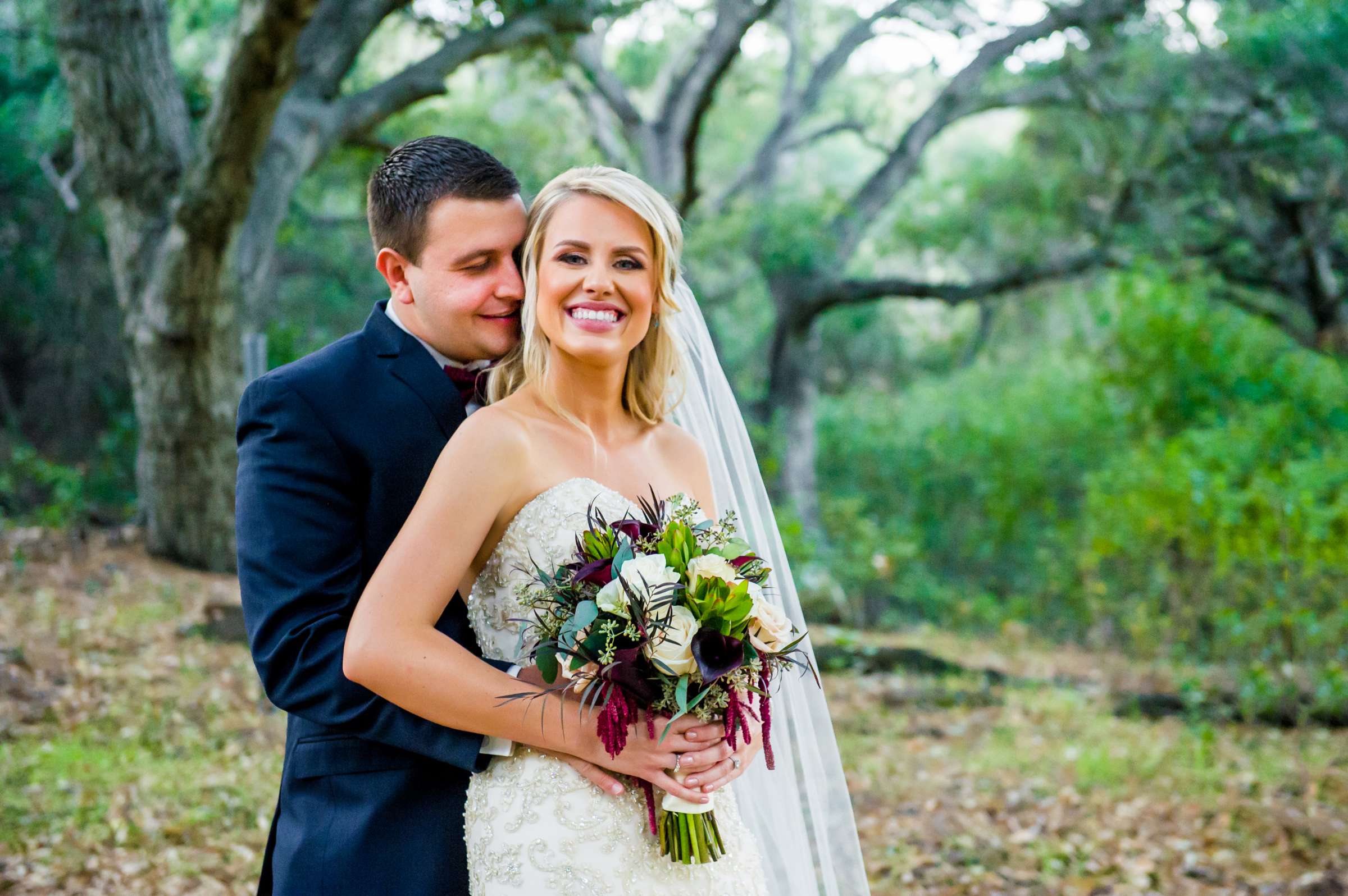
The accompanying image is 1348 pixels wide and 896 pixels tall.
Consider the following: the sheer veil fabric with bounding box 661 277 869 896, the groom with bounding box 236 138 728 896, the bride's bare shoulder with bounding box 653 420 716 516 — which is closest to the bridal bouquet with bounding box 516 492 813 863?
the groom with bounding box 236 138 728 896

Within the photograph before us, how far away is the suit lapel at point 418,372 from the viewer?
2572 millimetres

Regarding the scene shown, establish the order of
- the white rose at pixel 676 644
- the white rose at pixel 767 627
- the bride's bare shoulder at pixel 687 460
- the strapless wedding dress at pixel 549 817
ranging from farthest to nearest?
the bride's bare shoulder at pixel 687 460, the strapless wedding dress at pixel 549 817, the white rose at pixel 767 627, the white rose at pixel 676 644

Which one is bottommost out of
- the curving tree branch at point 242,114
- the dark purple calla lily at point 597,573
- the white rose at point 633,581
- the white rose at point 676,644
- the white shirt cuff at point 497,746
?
the white shirt cuff at point 497,746

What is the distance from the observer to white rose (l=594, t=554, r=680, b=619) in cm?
212

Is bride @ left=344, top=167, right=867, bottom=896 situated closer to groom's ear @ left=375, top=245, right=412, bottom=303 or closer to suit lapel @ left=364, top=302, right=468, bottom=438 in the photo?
suit lapel @ left=364, top=302, right=468, bottom=438

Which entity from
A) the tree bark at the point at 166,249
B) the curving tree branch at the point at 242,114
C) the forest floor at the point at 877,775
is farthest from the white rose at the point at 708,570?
the tree bark at the point at 166,249

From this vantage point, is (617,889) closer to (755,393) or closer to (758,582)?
(758,582)

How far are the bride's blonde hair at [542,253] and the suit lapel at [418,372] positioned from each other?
113 millimetres

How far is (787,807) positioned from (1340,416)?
878 centimetres

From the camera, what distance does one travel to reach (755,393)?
20719 mm

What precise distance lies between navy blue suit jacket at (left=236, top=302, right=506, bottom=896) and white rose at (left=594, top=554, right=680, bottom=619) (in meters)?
0.37

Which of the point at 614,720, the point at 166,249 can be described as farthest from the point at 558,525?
the point at 166,249

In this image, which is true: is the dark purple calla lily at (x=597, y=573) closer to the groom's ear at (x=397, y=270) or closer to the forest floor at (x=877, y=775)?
the groom's ear at (x=397, y=270)

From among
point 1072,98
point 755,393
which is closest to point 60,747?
point 1072,98
